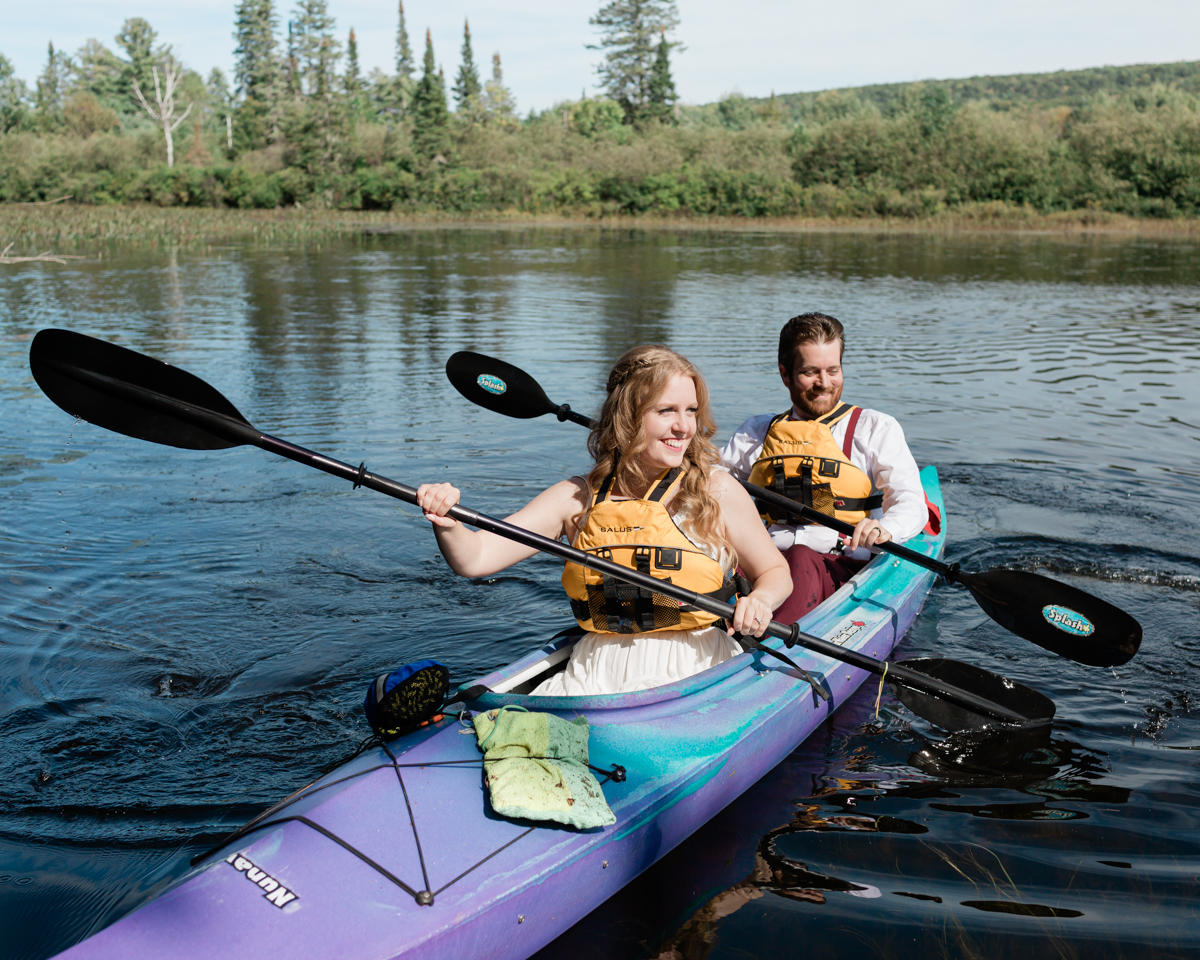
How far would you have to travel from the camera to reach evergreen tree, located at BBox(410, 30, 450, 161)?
43750mm

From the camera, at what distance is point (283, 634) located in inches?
164

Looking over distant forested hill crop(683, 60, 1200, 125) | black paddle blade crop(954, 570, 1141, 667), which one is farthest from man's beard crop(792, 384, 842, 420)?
distant forested hill crop(683, 60, 1200, 125)

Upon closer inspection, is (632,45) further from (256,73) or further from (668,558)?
(668,558)

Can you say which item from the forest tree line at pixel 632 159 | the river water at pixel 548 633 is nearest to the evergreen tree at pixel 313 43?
the forest tree line at pixel 632 159

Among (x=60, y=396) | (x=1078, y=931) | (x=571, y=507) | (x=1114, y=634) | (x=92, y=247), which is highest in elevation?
(x=92, y=247)

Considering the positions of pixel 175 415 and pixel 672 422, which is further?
pixel 175 415

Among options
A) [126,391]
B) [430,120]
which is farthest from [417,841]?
[430,120]

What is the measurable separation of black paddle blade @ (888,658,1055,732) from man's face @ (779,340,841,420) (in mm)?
1036

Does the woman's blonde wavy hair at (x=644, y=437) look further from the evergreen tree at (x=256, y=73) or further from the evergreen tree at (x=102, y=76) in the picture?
the evergreen tree at (x=102, y=76)

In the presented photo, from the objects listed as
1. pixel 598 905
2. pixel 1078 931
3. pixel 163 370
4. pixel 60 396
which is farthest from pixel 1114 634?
pixel 60 396

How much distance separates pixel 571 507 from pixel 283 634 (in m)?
1.85

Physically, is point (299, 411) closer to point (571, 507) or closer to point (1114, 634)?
point (571, 507)

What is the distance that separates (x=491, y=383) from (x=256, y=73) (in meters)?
58.0

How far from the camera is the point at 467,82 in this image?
5956cm
